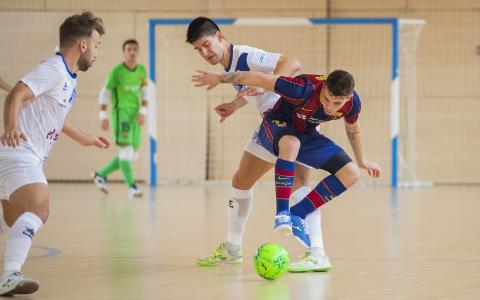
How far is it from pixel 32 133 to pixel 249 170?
1567 millimetres

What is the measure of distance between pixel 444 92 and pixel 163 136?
15.1 ft

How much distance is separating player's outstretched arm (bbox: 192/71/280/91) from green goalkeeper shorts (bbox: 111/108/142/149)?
6.64 meters

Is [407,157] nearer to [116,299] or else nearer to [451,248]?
[451,248]

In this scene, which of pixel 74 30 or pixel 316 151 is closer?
pixel 74 30

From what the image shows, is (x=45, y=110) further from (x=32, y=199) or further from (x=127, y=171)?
(x=127, y=171)

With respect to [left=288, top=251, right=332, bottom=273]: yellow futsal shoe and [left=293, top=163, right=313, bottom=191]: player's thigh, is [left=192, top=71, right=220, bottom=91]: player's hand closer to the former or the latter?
[left=293, top=163, right=313, bottom=191]: player's thigh

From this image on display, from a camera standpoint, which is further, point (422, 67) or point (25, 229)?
point (422, 67)

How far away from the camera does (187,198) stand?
37.7 ft

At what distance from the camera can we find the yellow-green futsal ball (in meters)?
5.07

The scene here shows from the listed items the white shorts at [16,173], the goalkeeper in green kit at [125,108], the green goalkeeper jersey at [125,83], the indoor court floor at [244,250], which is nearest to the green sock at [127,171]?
the goalkeeper in green kit at [125,108]

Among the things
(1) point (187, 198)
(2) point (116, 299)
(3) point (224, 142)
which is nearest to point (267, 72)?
(2) point (116, 299)

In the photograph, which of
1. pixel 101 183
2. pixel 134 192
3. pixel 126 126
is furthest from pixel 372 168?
pixel 101 183

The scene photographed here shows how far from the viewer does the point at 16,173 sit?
4.71 meters

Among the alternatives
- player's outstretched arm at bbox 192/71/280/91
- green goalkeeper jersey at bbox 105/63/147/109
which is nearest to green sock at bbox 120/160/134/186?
green goalkeeper jersey at bbox 105/63/147/109
